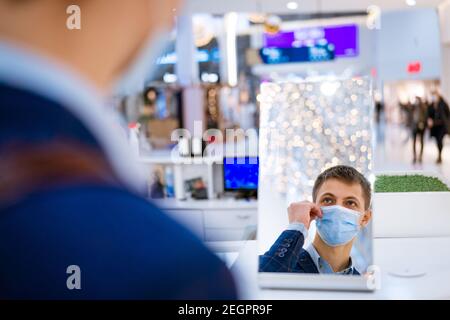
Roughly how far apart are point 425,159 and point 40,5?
6.46 ft

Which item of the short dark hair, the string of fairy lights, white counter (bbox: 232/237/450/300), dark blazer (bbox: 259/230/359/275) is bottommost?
white counter (bbox: 232/237/450/300)

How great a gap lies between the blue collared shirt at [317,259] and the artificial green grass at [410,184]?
0.44 meters

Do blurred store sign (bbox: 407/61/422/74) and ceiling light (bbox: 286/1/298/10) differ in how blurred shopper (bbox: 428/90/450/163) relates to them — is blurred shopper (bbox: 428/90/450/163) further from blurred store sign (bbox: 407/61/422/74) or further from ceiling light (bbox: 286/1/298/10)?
ceiling light (bbox: 286/1/298/10)

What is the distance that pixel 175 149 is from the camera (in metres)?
2.84

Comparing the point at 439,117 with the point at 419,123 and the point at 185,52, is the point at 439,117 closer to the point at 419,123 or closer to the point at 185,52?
the point at 419,123

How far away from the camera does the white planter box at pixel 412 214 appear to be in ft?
7.15

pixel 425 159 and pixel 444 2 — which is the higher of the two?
pixel 444 2

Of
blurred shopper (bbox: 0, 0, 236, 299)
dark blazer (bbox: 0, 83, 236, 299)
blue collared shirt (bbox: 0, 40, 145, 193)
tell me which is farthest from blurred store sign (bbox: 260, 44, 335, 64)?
dark blazer (bbox: 0, 83, 236, 299)

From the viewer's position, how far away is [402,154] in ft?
9.20

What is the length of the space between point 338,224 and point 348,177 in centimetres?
18

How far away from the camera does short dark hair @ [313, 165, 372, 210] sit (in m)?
1.91

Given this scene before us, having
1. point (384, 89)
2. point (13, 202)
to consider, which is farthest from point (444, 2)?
point (13, 202)

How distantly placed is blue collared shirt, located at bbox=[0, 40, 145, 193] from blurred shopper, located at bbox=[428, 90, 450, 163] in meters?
1.92

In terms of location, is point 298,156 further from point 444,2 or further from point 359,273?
point 444,2
